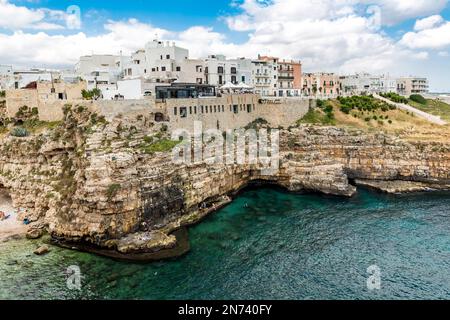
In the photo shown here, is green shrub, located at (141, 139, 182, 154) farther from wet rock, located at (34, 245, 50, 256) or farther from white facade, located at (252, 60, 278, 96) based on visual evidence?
white facade, located at (252, 60, 278, 96)

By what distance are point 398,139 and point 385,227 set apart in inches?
924

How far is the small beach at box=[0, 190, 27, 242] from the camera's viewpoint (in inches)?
1582

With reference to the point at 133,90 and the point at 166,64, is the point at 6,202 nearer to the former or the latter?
the point at 133,90

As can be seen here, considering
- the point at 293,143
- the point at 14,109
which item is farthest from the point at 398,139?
the point at 14,109

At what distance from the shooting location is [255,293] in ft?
95.9

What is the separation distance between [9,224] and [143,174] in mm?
16595

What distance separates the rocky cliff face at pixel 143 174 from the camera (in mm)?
37625

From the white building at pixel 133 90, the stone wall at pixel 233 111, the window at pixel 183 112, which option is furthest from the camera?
the white building at pixel 133 90

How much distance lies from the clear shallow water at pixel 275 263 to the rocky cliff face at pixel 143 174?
305 centimetres

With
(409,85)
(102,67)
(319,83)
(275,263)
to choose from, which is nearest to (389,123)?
(319,83)

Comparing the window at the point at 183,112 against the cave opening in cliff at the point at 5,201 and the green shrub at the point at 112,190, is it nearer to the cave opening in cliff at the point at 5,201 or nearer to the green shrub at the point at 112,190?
the green shrub at the point at 112,190

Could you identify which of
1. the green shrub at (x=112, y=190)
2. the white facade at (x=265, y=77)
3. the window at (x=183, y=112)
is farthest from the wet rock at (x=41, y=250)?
the white facade at (x=265, y=77)

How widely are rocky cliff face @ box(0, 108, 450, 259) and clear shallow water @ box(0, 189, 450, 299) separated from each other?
120 inches

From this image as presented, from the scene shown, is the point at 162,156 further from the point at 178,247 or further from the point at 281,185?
the point at 281,185
